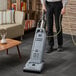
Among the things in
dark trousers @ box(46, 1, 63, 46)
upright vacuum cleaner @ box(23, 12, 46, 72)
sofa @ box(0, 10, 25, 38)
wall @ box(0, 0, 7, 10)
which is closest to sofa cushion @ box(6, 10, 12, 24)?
sofa @ box(0, 10, 25, 38)

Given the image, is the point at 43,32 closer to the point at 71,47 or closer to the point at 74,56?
the point at 74,56

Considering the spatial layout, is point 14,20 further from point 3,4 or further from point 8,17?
point 3,4

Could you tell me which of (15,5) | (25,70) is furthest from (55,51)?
(15,5)

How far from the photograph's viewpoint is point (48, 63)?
3211 millimetres

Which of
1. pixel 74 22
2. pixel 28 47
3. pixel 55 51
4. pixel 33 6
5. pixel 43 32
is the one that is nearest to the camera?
pixel 43 32

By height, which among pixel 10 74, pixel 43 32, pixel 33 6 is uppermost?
pixel 33 6

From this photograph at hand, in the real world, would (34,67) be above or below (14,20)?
below

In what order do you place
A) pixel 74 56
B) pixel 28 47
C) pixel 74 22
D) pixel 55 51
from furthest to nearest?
pixel 74 22 → pixel 28 47 → pixel 55 51 → pixel 74 56

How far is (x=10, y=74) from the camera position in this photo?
2.80 metres

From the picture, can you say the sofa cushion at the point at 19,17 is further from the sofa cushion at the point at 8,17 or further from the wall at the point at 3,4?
the wall at the point at 3,4

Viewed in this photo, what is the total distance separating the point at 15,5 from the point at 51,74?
2746 millimetres

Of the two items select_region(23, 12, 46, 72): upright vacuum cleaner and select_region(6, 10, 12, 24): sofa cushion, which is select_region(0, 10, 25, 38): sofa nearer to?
select_region(6, 10, 12, 24): sofa cushion

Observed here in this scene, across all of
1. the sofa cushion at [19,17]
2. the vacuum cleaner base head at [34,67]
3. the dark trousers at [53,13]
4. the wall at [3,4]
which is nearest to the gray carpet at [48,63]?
the vacuum cleaner base head at [34,67]

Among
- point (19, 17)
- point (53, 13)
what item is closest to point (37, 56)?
point (53, 13)
